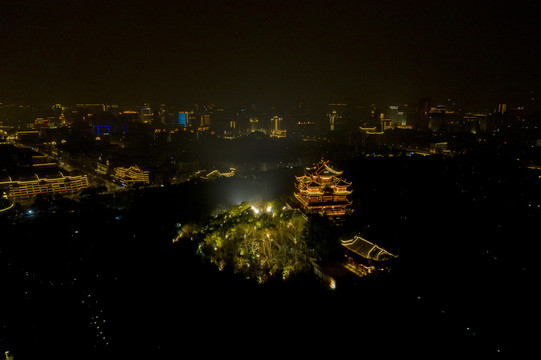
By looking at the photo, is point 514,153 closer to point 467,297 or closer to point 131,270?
point 467,297

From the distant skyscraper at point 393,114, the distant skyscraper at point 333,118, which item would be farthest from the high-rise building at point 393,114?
the distant skyscraper at point 333,118

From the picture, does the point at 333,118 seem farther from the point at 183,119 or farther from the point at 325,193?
the point at 325,193

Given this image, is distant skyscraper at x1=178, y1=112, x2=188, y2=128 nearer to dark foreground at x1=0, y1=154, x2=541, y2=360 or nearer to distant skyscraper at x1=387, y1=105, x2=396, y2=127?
distant skyscraper at x1=387, y1=105, x2=396, y2=127

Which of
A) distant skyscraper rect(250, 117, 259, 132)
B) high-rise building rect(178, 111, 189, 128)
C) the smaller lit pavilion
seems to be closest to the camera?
the smaller lit pavilion

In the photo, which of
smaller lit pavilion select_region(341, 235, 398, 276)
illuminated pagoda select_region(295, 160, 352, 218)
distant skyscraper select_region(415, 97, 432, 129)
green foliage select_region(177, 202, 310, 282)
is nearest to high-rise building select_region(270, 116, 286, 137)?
distant skyscraper select_region(415, 97, 432, 129)

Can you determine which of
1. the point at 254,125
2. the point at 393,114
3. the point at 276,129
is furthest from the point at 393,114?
the point at 254,125

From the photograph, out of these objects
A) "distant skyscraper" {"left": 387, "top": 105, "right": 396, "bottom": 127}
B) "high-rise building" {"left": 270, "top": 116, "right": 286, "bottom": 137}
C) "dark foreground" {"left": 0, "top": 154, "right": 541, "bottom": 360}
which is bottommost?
"dark foreground" {"left": 0, "top": 154, "right": 541, "bottom": 360}
